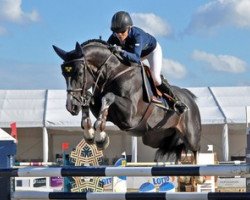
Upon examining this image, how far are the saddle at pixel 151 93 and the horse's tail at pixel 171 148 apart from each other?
652 millimetres

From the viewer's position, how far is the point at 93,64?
19.4 ft

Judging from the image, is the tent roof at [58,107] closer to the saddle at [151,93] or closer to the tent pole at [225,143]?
the tent pole at [225,143]

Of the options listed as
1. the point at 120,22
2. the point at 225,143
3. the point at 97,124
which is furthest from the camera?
the point at 225,143

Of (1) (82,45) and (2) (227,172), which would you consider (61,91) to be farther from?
(2) (227,172)

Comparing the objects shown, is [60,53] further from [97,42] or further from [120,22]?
[120,22]

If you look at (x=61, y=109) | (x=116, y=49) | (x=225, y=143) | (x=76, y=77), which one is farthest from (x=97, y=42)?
(x=61, y=109)

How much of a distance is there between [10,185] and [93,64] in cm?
151

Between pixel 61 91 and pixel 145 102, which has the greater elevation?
pixel 61 91

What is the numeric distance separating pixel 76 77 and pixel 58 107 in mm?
17651

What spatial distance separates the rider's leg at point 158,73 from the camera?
6621 mm

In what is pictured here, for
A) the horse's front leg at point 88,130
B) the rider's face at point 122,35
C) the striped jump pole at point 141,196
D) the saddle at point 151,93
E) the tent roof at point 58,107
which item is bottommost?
the striped jump pole at point 141,196

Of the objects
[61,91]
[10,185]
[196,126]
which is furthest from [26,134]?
[10,185]

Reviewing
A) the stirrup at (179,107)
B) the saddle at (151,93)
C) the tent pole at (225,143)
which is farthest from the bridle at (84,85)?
the tent pole at (225,143)

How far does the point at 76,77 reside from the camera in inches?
222
